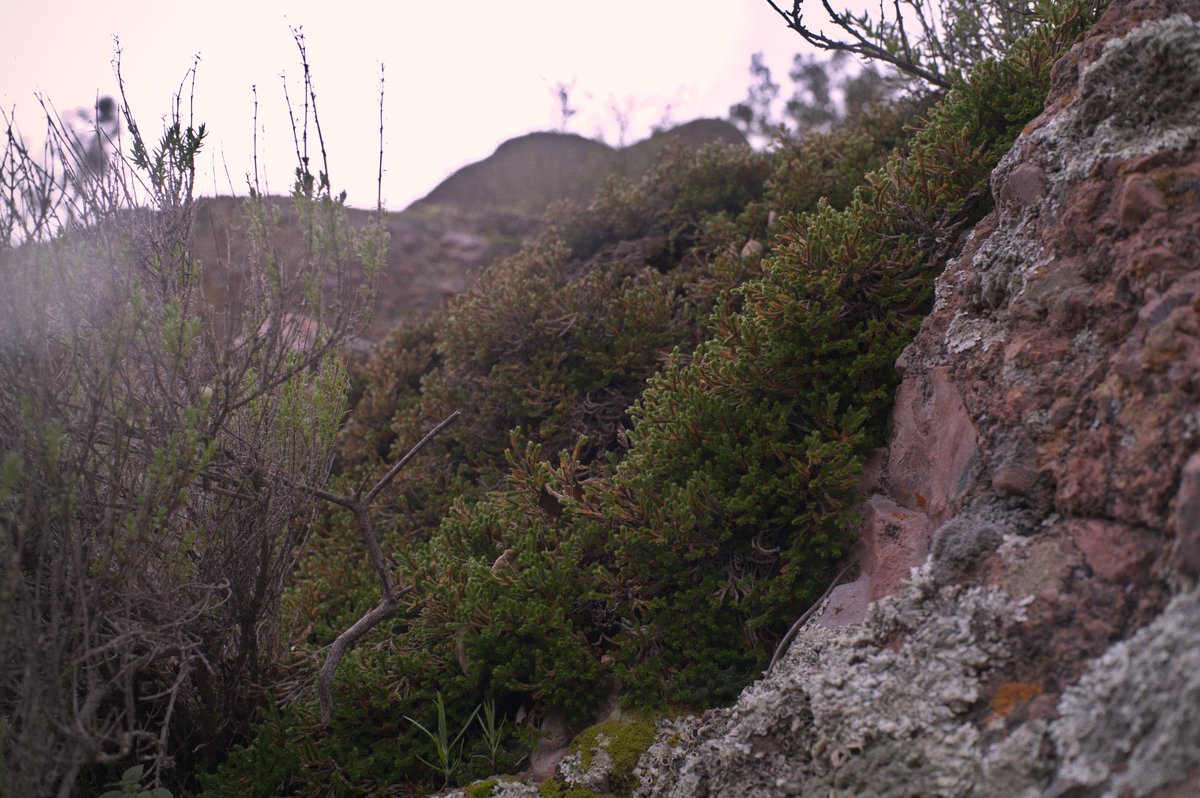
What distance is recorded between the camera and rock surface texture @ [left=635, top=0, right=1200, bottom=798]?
1559mm

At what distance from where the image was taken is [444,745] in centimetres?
292

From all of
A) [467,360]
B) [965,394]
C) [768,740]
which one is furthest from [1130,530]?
[467,360]

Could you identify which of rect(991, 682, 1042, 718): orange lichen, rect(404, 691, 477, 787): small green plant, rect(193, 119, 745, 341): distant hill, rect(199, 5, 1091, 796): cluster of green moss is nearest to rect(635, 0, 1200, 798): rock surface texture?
rect(991, 682, 1042, 718): orange lichen

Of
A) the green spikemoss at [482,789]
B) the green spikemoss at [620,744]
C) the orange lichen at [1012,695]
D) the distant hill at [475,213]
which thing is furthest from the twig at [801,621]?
the distant hill at [475,213]

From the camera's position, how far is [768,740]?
7.14 feet

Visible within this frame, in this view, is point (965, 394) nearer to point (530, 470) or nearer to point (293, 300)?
point (530, 470)

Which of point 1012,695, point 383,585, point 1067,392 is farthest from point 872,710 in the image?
point 383,585

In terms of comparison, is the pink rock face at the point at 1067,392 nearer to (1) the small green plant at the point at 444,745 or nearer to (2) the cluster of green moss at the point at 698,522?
(2) the cluster of green moss at the point at 698,522

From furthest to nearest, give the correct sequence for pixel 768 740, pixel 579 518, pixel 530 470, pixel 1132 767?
pixel 530 470 → pixel 579 518 → pixel 768 740 → pixel 1132 767

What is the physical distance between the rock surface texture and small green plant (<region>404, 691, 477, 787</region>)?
74 cm

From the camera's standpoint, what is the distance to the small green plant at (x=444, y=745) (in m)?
2.90

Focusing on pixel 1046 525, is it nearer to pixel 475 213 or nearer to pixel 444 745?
pixel 444 745

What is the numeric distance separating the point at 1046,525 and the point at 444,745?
6.74 feet

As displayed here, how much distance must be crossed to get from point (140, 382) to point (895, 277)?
2658mm
